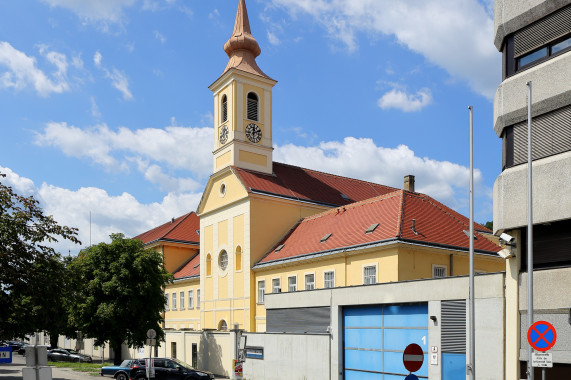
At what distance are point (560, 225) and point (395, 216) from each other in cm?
1928

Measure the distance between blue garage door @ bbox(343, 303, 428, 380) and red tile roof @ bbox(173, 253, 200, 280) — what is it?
30395mm

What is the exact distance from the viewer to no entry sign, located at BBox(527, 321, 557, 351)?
1372cm

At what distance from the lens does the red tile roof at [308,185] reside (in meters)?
47.6

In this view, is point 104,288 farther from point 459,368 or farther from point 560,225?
point 560,225

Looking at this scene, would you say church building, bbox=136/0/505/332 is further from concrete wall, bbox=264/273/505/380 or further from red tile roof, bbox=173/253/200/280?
concrete wall, bbox=264/273/505/380

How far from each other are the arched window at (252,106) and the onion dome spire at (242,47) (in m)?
1.90

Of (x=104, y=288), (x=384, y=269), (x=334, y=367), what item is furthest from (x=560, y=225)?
(x=104, y=288)

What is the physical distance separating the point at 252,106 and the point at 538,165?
3542 cm

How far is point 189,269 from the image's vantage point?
A: 59.2 meters

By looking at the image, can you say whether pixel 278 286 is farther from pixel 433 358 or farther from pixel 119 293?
pixel 433 358

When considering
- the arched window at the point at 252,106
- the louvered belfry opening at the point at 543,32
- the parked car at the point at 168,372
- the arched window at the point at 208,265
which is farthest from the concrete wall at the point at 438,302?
the arched window at the point at 252,106

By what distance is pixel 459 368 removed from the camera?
2139 centimetres

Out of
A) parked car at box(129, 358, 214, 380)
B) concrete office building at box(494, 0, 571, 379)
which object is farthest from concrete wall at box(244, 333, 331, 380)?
concrete office building at box(494, 0, 571, 379)

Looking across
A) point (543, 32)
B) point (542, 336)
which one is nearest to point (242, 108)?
point (543, 32)
